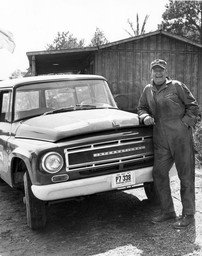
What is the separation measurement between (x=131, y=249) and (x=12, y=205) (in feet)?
8.45

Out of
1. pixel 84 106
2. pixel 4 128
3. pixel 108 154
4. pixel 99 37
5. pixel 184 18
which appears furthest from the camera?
pixel 99 37

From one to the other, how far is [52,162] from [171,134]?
140 cm

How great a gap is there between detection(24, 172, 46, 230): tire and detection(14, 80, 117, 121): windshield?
116 centimetres

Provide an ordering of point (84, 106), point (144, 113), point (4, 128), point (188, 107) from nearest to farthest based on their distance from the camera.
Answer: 1. point (188, 107)
2. point (144, 113)
3. point (84, 106)
4. point (4, 128)

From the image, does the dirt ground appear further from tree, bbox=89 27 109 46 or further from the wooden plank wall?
tree, bbox=89 27 109 46

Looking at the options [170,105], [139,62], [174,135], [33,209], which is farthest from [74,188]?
[139,62]

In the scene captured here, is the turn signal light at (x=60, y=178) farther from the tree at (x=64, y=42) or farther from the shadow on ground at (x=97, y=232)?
the tree at (x=64, y=42)

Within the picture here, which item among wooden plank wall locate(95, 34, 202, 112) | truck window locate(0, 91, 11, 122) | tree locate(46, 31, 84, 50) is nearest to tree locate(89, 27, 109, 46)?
tree locate(46, 31, 84, 50)

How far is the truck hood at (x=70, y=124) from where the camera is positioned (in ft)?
13.7

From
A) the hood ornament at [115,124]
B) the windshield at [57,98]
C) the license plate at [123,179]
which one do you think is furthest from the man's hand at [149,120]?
the windshield at [57,98]

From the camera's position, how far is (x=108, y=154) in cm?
424

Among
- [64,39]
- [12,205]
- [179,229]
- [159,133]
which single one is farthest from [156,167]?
[64,39]

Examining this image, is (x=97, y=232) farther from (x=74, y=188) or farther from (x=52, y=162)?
(x=52, y=162)

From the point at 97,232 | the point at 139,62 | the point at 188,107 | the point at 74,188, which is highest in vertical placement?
the point at 139,62
